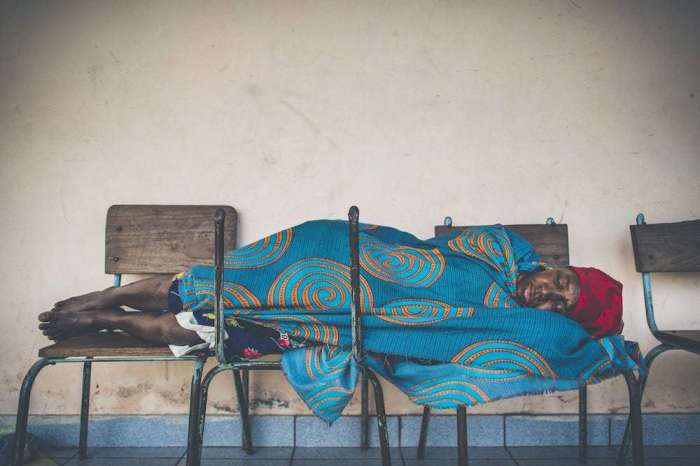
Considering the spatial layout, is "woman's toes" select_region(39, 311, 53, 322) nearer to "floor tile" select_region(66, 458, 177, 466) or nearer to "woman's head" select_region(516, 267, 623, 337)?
"floor tile" select_region(66, 458, 177, 466)

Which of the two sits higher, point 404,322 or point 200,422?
point 404,322

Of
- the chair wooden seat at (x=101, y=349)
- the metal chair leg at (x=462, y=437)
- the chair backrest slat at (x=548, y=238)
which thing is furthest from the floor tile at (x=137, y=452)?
the chair backrest slat at (x=548, y=238)

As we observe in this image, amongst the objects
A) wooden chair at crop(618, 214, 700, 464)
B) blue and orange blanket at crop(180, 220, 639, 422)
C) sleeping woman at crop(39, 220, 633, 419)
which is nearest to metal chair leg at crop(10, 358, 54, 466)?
sleeping woman at crop(39, 220, 633, 419)

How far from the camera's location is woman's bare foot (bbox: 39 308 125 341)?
1.49 meters

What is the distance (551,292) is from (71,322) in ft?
4.83

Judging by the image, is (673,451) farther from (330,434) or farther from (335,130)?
(335,130)

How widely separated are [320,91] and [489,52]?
72 cm

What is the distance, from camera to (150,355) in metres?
1.36

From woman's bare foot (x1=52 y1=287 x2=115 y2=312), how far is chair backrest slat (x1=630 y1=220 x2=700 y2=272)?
1841mm

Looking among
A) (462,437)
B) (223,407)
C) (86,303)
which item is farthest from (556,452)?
(86,303)

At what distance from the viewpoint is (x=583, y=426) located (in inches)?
72.1

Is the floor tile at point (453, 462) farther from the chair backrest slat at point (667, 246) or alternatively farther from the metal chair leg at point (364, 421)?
the chair backrest slat at point (667, 246)

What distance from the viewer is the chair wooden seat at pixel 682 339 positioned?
4.89 ft

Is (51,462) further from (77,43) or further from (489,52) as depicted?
(489,52)
